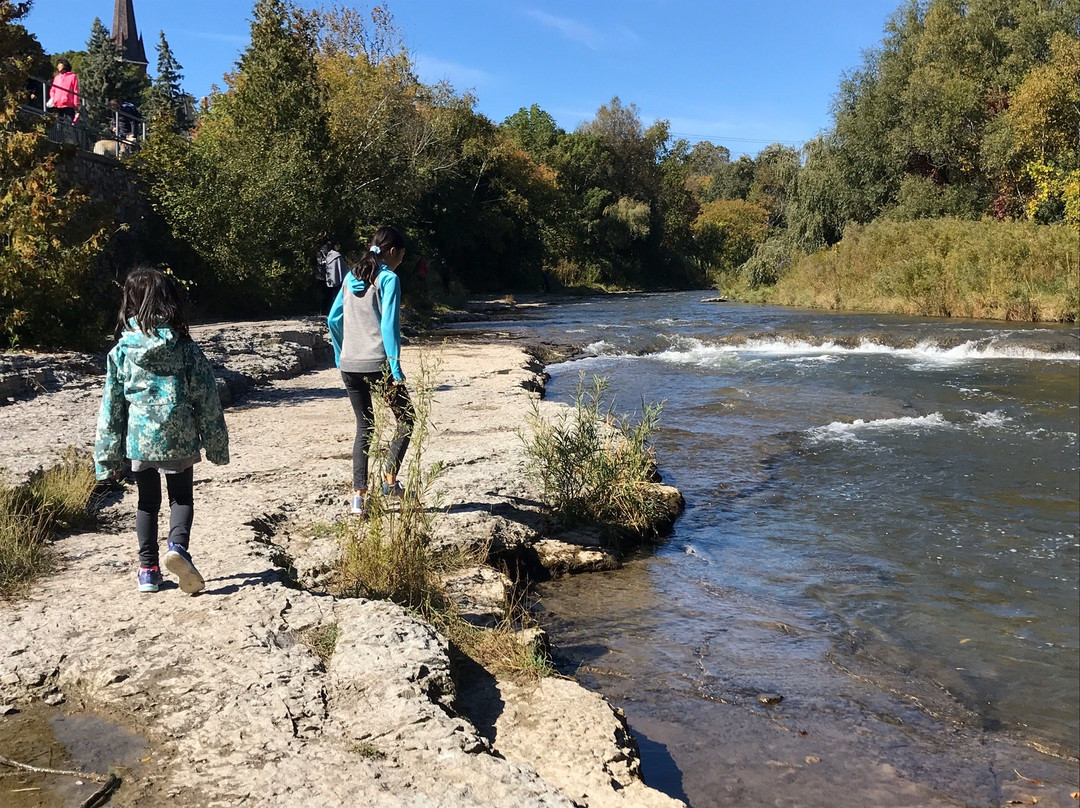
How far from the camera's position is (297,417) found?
9.69m

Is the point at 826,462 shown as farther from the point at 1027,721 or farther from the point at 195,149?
the point at 195,149

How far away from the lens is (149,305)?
4.54 m

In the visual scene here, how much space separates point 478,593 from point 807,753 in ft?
6.40

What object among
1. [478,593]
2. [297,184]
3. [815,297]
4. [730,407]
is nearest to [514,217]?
[815,297]

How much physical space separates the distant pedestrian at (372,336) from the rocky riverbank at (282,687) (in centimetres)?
54

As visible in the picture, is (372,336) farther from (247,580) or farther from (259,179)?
(259,179)

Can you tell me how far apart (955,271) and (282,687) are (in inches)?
1007

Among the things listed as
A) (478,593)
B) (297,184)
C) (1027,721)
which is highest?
(297,184)

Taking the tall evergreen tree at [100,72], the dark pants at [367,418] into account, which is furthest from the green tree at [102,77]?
the dark pants at [367,418]

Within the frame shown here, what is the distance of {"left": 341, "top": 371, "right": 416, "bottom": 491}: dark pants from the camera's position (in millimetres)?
5715

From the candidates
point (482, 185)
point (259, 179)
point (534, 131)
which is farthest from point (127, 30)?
point (259, 179)

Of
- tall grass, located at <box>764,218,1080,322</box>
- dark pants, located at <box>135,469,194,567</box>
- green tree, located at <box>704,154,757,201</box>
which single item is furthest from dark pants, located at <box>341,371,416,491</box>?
green tree, located at <box>704,154,757,201</box>

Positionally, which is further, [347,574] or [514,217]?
[514,217]

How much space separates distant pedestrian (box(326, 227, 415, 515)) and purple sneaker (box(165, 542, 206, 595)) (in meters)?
1.43
